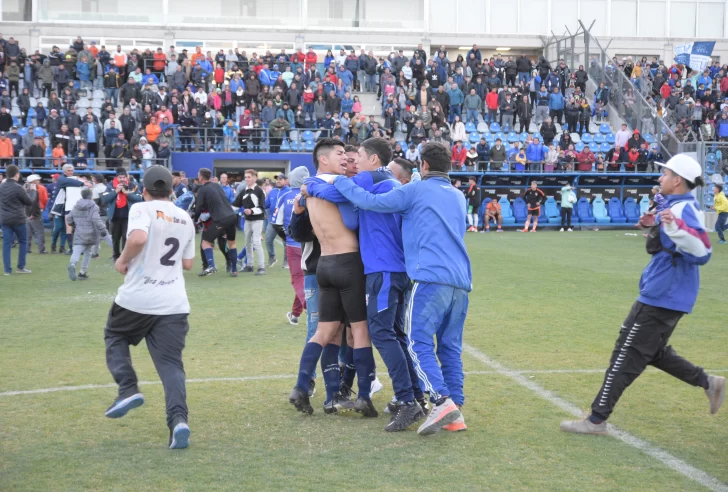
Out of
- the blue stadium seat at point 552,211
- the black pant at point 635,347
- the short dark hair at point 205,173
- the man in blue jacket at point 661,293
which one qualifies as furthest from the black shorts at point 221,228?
the blue stadium seat at point 552,211

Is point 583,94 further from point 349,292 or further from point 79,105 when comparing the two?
point 349,292

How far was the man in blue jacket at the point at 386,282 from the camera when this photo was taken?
227 inches

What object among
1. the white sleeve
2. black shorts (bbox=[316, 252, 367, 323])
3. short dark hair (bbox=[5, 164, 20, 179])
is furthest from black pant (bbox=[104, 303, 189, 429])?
short dark hair (bbox=[5, 164, 20, 179])

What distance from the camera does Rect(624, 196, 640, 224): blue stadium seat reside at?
3008 cm

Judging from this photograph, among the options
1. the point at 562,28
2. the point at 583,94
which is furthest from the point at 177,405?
the point at 562,28

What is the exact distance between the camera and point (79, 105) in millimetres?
30750

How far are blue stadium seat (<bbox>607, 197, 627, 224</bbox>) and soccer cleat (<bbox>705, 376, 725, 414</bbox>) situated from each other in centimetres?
2514

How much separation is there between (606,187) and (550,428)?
26.2m

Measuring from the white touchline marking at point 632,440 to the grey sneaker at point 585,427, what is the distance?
10cm

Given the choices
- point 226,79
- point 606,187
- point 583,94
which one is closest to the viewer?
point 606,187

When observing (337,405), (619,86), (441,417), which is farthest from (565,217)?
(441,417)

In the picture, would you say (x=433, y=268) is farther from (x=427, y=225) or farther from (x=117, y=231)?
(x=117, y=231)

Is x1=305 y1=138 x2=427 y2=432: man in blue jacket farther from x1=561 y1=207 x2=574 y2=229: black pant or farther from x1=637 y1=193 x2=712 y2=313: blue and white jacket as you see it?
x1=561 y1=207 x2=574 y2=229: black pant

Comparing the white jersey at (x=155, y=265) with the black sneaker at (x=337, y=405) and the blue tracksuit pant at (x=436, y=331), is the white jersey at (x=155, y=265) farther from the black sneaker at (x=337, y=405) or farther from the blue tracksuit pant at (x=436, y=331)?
the blue tracksuit pant at (x=436, y=331)
